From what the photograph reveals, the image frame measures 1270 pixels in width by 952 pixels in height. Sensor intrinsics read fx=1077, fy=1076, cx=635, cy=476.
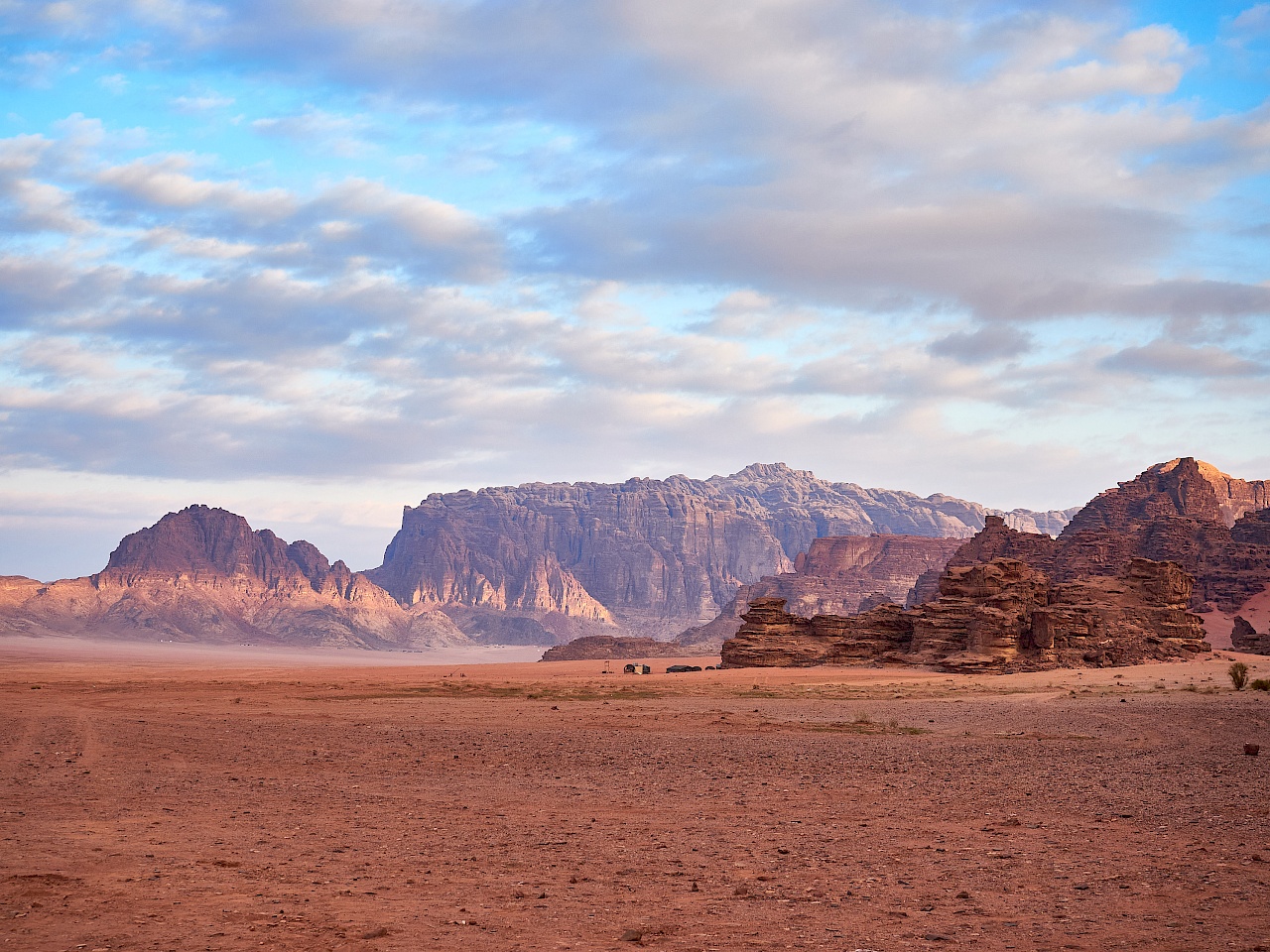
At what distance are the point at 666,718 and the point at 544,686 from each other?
1840 cm

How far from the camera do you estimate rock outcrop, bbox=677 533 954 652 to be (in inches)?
5704

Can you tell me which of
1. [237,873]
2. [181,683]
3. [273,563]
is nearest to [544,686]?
[181,683]

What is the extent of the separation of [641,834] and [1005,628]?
1630 inches

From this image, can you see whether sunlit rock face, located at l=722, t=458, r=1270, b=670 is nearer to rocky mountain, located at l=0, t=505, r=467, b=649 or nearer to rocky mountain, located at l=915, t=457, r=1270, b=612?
rocky mountain, located at l=915, t=457, r=1270, b=612

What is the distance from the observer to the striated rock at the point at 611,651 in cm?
10131

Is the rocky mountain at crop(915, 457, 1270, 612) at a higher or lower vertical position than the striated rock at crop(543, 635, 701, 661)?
higher

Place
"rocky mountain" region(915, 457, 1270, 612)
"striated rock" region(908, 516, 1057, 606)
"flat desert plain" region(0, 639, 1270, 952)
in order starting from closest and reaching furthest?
1. "flat desert plain" region(0, 639, 1270, 952)
2. "rocky mountain" region(915, 457, 1270, 612)
3. "striated rock" region(908, 516, 1057, 606)

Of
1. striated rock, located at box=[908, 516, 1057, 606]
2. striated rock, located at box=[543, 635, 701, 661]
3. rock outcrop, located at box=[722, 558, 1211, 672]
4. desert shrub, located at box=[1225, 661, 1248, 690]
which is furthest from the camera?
striated rock, located at box=[543, 635, 701, 661]

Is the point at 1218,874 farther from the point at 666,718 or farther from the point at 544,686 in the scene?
the point at 544,686

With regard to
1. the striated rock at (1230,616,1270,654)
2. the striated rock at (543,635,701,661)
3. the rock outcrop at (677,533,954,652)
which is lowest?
the striated rock at (543,635,701,661)

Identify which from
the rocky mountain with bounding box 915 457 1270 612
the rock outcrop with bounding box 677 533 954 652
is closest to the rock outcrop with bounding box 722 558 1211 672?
the rocky mountain with bounding box 915 457 1270 612

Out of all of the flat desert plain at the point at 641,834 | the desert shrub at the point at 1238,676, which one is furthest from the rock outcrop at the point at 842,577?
the flat desert plain at the point at 641,834

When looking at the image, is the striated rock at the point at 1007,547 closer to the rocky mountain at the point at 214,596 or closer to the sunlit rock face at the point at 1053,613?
the sunlit rock face at the point at 1053,613

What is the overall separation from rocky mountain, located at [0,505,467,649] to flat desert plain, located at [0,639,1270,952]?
13826cm
